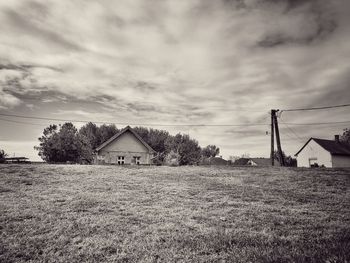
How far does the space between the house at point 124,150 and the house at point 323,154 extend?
30174 mm

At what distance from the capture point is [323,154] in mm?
46250

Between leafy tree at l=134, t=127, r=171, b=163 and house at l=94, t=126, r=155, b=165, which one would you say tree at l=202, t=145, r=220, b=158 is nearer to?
leafy tree at l=134, t=127, r=171, b=163

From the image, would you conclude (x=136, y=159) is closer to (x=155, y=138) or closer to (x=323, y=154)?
(x=155, y=138)

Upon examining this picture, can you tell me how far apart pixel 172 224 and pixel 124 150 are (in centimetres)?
2976

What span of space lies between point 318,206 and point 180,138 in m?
51.3

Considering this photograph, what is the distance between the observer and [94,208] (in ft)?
26.7

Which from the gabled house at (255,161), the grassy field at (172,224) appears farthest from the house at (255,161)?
the grassy field at (172,224)

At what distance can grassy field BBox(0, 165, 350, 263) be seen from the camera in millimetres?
4648

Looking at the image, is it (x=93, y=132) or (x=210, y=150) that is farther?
(x=210, y=150)

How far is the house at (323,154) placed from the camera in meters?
45.5

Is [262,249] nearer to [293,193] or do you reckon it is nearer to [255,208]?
[255,208]

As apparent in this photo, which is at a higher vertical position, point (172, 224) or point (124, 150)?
point (124, 150)

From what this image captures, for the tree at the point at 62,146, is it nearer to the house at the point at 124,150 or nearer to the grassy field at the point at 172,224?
the house at the point at 124,150

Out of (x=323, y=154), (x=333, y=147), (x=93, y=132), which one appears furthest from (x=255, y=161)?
(x=93, y=132)
